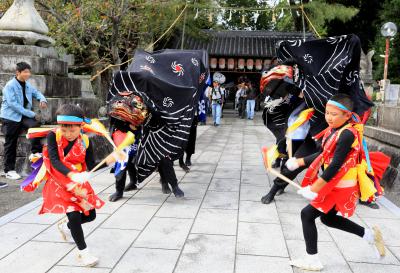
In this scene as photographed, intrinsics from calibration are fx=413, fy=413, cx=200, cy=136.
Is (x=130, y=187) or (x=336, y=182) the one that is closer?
(x=336, y=182)

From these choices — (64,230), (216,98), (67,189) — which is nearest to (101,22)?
(216,98)

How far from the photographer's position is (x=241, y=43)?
22891 mm

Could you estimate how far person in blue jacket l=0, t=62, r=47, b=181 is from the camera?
633 cm

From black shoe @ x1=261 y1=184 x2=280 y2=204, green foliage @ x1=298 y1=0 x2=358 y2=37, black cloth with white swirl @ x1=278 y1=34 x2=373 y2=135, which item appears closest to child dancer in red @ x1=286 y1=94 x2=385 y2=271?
black cloth with white swirl @ x1=278 y1=34 x2=373 y2=135

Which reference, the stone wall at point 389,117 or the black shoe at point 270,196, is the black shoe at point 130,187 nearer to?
the black shoe at point 270,196

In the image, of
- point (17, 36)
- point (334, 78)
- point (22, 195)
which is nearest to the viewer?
point (334, 78)

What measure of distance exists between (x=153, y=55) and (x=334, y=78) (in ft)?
8.22

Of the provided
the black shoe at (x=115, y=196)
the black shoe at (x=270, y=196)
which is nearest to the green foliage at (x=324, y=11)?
the black shoe at (x=270, y=196)

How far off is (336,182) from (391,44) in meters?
27.9

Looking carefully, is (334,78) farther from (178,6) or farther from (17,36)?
(178,6)

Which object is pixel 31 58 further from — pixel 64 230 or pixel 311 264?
pixel 311 264

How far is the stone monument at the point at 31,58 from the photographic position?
23.5ft

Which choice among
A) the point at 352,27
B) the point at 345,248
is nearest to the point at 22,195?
the point at 345,248

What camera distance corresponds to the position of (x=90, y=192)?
11.5ft
